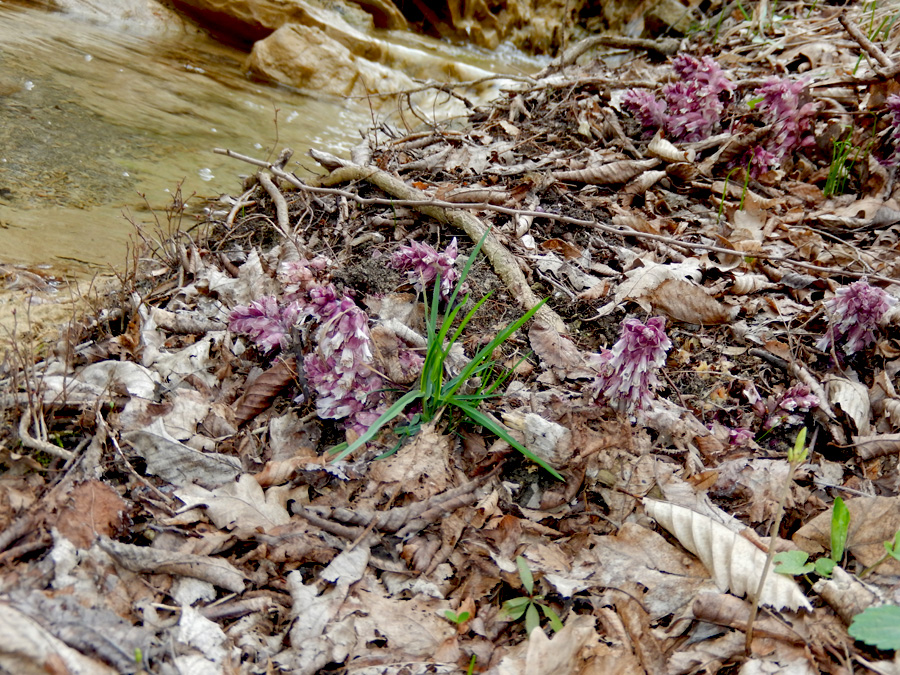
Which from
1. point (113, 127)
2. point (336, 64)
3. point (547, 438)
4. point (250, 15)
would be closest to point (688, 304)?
point (547, 438)

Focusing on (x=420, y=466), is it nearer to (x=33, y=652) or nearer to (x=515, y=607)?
(x=515, y=607)

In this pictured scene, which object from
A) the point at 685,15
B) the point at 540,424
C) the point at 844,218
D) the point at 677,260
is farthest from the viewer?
the point at 685,15

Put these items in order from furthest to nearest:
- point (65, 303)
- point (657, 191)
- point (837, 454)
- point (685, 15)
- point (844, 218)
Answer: point (685, 15), point (657, 191), point (844, 218), point (65, 303), point (837, 454)

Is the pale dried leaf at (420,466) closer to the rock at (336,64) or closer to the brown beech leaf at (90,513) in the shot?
the brown beech leaf at (90,513)

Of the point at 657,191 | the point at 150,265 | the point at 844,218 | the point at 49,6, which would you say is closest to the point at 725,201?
the point at 657,191

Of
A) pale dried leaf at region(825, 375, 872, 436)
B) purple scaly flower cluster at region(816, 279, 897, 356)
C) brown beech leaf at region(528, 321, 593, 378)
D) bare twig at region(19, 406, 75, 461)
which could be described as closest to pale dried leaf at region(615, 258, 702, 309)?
brown beech leaf at region(528, 321, 593, 378)

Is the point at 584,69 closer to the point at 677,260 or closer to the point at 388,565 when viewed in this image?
the point at 677,260
